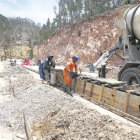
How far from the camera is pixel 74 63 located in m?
8.52

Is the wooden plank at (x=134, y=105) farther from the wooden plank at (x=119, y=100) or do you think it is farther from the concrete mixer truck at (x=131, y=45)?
the concrete mixer truck at (x=131, y=45)

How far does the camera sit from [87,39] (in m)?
29.3

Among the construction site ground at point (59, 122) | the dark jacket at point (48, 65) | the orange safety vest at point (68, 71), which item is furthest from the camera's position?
the dark jacket at point (48, 65)

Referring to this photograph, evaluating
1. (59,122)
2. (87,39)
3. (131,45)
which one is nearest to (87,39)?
(87,39)

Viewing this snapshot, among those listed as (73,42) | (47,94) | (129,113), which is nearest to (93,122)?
(129,113)

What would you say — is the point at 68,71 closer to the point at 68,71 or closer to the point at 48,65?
the point at 68,71

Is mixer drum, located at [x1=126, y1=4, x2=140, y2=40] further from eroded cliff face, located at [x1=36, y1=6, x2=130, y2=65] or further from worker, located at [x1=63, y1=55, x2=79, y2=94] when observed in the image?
eroded cliff face, located at [x1=36, y1=6, x2=130, y2=65]

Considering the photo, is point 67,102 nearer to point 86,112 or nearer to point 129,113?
point 86,112

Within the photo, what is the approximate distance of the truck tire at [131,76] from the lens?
6.90 m

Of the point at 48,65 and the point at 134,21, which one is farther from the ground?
the point at 134,21

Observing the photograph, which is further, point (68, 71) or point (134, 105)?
point (68, 71)

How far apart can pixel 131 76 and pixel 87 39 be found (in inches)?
893

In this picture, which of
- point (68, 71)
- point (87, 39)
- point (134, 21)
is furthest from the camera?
point (87, 39)

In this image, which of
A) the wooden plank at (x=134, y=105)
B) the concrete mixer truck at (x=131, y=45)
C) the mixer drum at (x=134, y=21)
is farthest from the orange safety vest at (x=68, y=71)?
the wooden plank at (x=134, y=105)
